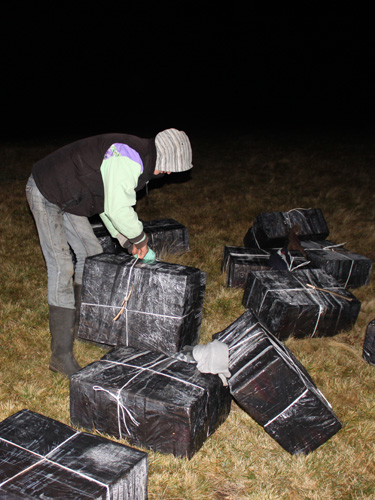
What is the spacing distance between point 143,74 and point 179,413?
910 inches

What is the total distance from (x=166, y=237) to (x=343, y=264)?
1.98m

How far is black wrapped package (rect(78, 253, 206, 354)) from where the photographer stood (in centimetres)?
352

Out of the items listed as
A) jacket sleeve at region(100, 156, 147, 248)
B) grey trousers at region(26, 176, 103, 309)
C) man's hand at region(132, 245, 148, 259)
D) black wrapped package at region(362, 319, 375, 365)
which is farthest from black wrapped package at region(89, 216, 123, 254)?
black wrapped package at region(362, 319, 375, 365)

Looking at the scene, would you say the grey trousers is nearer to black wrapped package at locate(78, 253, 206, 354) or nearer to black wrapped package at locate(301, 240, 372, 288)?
black wrapped package at locate(78, 253, 206, 354)

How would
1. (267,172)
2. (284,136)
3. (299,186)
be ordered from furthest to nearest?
(284,136) < (267,172) < (299,186)

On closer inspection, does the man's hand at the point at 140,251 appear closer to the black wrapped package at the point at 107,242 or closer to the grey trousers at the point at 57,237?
the grey trousers at the point at 57,237

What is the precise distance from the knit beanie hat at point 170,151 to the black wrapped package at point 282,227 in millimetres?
2442

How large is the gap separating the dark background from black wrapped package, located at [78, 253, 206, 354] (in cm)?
1497

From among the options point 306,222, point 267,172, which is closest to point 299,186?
point 267,172

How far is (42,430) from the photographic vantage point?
8.39ft

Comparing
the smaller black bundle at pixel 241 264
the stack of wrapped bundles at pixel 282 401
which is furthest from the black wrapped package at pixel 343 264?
the stack of wrapped bundles at pixel 282 401

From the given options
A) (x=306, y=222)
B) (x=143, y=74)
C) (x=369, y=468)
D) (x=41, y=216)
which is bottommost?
(x=369, y=468)

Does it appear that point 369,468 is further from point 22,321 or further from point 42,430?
point 22,321

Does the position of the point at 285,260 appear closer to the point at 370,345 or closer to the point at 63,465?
the point at 370,345
